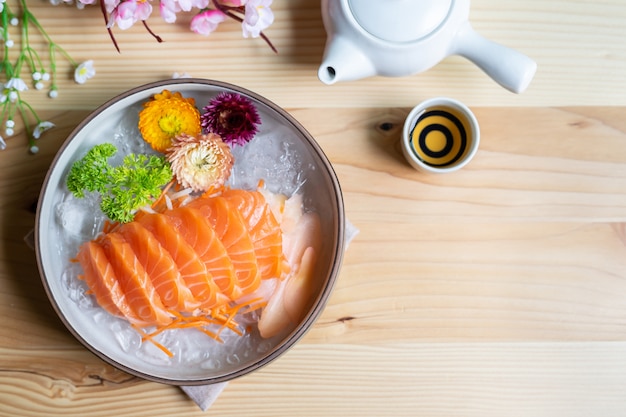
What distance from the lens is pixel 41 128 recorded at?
1.34 metres

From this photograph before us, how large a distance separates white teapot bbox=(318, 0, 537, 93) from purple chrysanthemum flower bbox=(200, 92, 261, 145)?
191mm

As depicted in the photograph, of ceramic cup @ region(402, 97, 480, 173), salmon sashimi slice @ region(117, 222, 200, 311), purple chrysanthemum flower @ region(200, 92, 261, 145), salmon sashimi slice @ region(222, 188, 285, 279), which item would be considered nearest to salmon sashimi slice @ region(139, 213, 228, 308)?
salmon sashimi slice @ region(117, 222, 200, 311)

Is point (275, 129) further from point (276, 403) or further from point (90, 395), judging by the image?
point (90, 395)

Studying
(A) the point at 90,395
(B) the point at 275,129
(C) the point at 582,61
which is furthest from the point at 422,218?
(A) the point at 90,395

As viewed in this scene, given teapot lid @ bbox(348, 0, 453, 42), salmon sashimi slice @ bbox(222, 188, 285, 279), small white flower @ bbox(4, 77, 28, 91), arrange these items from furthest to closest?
1. small white flower @ bbox(4, 77, 28, 91)
2. salmon sashimi slice @ bbox(222, 188, 285, 279)
3. teapot lid @ bbox(348, 0, 453, 42)

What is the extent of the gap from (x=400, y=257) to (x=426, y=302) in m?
0.12

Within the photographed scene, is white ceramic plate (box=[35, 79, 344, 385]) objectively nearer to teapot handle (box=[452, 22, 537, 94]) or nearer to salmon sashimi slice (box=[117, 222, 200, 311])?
salmon sashimi slice (box=[117, 222, 200, 311])

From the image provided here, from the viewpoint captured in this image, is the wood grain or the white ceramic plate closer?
the white ceramic plate

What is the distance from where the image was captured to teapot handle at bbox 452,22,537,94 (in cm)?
117

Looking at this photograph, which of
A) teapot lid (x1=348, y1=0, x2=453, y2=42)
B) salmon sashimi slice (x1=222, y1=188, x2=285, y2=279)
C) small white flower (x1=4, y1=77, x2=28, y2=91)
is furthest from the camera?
small white flower (x1=4, y1=77, x2=28, y2=91)

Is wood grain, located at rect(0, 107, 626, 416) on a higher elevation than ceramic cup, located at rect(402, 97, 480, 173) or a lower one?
lower

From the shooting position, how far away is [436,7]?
1.11 meters

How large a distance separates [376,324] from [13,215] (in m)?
0.86

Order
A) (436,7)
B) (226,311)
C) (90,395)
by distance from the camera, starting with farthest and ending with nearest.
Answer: (90,395), (226,311), (436,7)
